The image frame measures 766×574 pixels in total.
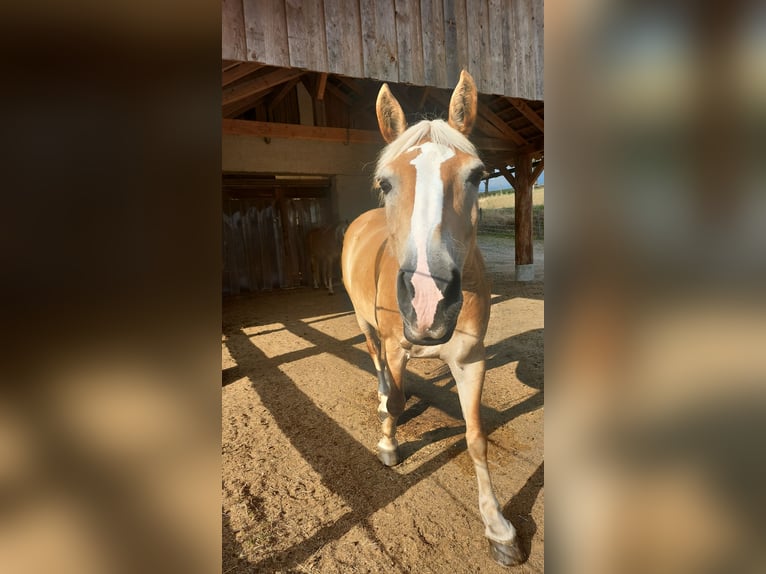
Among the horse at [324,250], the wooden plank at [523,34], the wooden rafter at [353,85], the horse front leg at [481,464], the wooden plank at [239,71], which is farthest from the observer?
the horse at [324,250]

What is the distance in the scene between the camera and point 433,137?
1193 millimetres

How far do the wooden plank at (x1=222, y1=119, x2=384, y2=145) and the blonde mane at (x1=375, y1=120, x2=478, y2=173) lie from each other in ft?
3.36

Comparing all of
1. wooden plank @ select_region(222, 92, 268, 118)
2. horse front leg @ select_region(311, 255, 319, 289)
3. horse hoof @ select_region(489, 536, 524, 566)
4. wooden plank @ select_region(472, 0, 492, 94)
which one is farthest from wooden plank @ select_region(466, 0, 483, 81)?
horse front leg @ select_region(311, 255, 319, 289)

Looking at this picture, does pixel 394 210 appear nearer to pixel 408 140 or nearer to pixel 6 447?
pixel 408 140

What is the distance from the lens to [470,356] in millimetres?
1430

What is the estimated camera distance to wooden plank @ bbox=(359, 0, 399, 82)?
1.89m

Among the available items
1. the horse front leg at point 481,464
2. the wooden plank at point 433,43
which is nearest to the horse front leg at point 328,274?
the wooden plank at point 433,43

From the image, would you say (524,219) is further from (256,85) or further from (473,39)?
(256,85)

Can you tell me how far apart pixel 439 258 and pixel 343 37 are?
1623 millimetres

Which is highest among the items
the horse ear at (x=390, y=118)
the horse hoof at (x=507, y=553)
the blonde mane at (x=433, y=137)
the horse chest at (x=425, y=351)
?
the horse ear at (x=390, y=118)

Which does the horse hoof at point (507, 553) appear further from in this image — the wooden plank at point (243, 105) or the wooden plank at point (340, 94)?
the wooden plank at point (243, 105)

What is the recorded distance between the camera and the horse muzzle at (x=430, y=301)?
3.52 ft

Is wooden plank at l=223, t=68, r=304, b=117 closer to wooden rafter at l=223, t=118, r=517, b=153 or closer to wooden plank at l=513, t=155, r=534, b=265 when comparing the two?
wooden rafter at l=223, t=118, r=517, b=153

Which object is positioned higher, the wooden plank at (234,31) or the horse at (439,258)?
the wooden plank at (234,31)
